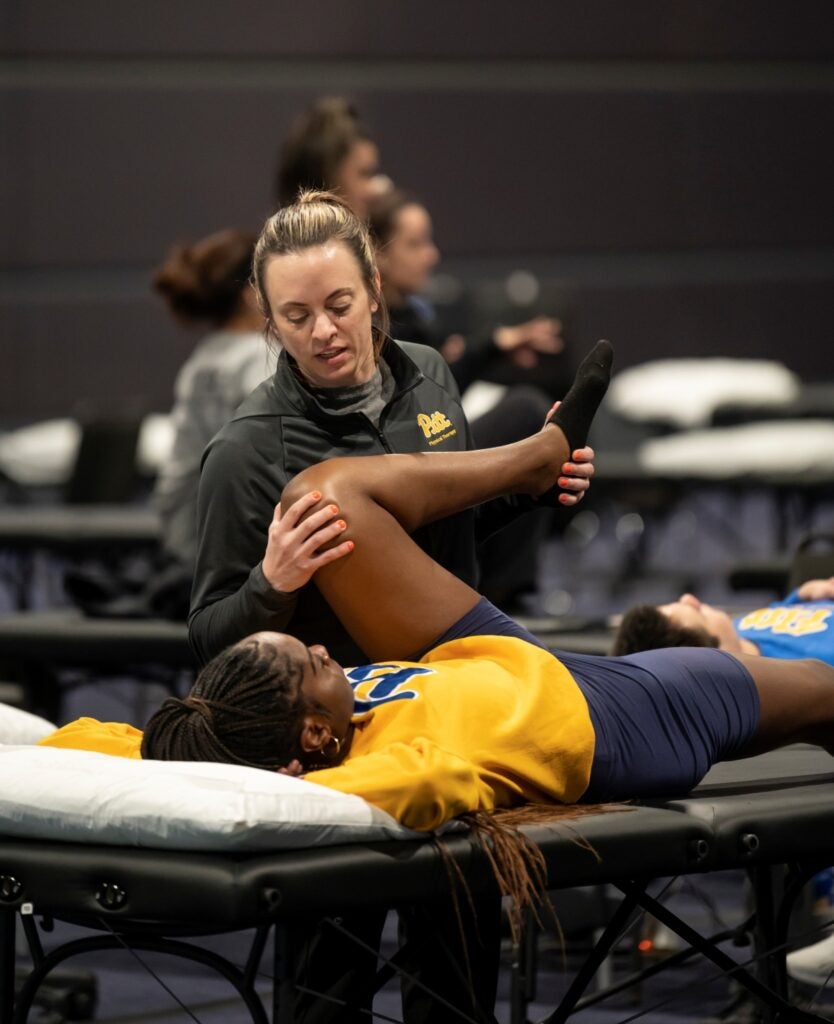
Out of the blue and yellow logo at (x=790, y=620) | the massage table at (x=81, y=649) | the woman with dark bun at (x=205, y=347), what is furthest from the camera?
the woman with dark bun at (x=205, y=347)

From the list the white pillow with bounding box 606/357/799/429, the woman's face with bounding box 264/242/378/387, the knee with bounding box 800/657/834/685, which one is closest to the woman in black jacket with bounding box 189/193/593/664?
the woman's face with bounding box 264/242/378/387

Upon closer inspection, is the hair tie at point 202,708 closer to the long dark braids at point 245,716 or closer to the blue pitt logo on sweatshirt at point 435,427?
the long dark braids at point 245,716

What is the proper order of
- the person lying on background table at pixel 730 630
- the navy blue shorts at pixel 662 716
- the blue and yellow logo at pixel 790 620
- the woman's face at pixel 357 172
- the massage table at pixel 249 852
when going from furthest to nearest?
1. the woman's face at pixel 357 172
2. the blue and yellow logo at pixel 790 620
3. the person lying on background table at pixel 730 630
4. the navy blue shorts at pixel 662 716
5. the massage table at pixel 249 852

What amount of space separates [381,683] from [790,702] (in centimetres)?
50

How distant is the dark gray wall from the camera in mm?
7406

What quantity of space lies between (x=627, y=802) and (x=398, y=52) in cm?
615

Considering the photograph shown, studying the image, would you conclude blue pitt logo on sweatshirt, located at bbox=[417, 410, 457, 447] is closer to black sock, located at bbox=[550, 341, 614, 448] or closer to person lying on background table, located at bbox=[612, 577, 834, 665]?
black sock, located at bbox=[550, 341, 614, 448]

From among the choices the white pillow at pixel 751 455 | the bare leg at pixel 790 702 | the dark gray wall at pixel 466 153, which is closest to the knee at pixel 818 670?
the bare leg at pixel 790 702

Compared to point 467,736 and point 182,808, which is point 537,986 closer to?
point 467,736

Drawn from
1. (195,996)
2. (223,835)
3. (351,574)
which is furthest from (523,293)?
(223,835)

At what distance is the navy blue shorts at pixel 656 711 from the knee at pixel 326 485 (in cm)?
19

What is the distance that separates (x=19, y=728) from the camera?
2.29 m

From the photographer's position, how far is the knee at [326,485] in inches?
80.4

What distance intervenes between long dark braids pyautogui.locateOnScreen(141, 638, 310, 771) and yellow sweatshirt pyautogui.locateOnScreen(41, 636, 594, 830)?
69mm
